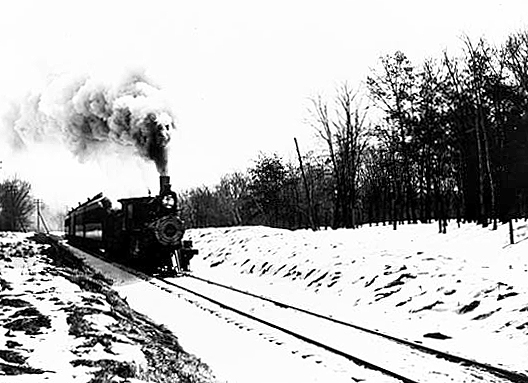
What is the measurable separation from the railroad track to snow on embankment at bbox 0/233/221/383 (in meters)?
2.25

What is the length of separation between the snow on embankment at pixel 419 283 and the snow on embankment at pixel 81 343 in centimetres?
442

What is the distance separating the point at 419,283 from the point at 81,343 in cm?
896

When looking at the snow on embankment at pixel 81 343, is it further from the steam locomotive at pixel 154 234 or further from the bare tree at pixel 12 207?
A: the bare tree at pixel 12 207

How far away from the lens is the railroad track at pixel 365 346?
26.9 ft

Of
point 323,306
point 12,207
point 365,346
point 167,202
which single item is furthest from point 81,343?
point 12,207

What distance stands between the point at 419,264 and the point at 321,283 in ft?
11.6

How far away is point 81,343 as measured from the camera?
881cm

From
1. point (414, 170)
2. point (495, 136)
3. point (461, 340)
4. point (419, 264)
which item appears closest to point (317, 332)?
point (461, 340)

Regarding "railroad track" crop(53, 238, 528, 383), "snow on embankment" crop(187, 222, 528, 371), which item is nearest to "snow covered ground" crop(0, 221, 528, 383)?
"snow on embankment" crop(187, 222, 528, 371)

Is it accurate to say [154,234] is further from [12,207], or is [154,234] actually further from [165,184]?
[12,207]

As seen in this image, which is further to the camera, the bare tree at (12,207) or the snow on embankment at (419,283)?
the bare tree at (12,207)

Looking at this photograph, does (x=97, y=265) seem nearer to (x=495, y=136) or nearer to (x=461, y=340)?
(x=461, y=340)

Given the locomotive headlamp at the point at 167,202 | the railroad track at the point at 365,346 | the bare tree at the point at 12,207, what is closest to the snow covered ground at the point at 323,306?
the railroad track at the point at 365,346

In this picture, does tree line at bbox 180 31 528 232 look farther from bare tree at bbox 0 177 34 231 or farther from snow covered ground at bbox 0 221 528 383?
bare tree at bbox 0 177 34 231
